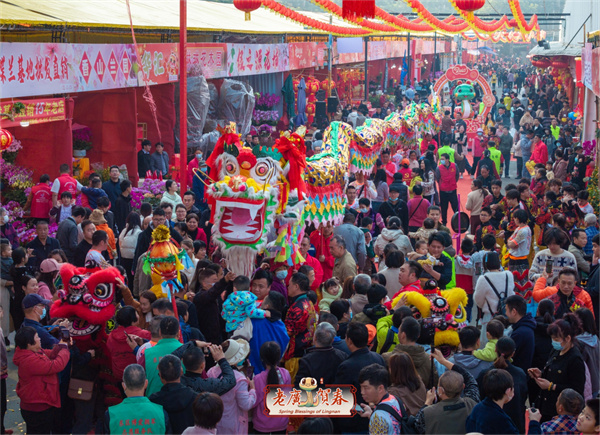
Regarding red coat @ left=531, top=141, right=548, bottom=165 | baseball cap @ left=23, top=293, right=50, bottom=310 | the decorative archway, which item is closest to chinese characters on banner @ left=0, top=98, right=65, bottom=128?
baseball cap @ left=23, top=293, right=50, bottom=310

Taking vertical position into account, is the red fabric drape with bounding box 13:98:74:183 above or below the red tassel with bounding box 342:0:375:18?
below

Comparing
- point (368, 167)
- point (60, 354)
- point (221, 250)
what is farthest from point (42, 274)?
point (368, 167)

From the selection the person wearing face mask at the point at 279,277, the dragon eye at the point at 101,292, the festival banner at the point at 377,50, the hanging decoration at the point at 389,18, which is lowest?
the person wearing face mask at the point at 279,277

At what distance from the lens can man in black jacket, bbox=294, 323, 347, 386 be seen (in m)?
5.07

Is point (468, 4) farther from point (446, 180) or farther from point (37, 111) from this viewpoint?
point (37, 111)

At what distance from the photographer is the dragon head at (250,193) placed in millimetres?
6992

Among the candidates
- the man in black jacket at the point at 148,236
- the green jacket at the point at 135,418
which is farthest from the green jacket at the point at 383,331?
the man in black jacket at the point at 148,236

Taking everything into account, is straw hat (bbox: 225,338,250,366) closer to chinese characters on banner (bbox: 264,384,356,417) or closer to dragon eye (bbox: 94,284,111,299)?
chinese characters on banner (bbox: 264,384,356,417)

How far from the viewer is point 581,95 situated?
2055 centimetres

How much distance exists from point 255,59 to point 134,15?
6.02 meters

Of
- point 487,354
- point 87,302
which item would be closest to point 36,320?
point 87,302

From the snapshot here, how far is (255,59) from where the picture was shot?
19625mm

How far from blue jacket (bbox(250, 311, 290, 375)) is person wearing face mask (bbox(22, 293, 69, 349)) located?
4.37 ft

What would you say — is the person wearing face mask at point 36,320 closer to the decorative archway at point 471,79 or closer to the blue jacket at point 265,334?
the blue jacket at point 265,334
